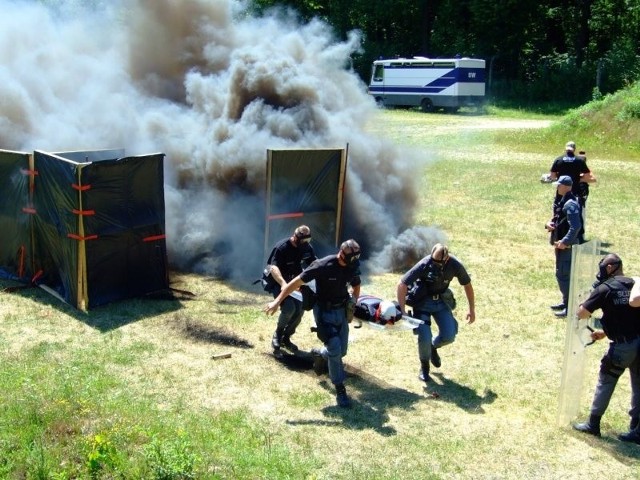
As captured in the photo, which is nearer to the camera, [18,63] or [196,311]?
[196,311]

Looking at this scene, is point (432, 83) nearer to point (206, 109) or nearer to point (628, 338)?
point (206, 109)

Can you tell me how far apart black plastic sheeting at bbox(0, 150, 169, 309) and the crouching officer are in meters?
3.80

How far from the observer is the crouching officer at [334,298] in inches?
292

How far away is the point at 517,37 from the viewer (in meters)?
48.2

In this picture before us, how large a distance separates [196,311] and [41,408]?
371 centimetres

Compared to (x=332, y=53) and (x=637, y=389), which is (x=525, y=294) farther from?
(x=332, y=53)

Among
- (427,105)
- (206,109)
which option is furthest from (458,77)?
(206,109)

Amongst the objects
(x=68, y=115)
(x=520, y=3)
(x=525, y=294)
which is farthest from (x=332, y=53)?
(x=520, y=3)

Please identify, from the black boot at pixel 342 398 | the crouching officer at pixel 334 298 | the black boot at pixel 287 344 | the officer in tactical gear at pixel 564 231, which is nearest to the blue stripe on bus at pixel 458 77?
the officer in tactical gear at pixel 564 231

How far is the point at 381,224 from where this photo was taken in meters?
13.6

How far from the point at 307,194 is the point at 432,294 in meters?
4.53

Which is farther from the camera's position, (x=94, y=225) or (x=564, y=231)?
(x=564, y=231)

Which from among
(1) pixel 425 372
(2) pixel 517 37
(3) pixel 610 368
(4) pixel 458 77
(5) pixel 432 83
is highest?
(2) pixel 517 37

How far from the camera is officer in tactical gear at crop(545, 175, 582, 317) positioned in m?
10.1
